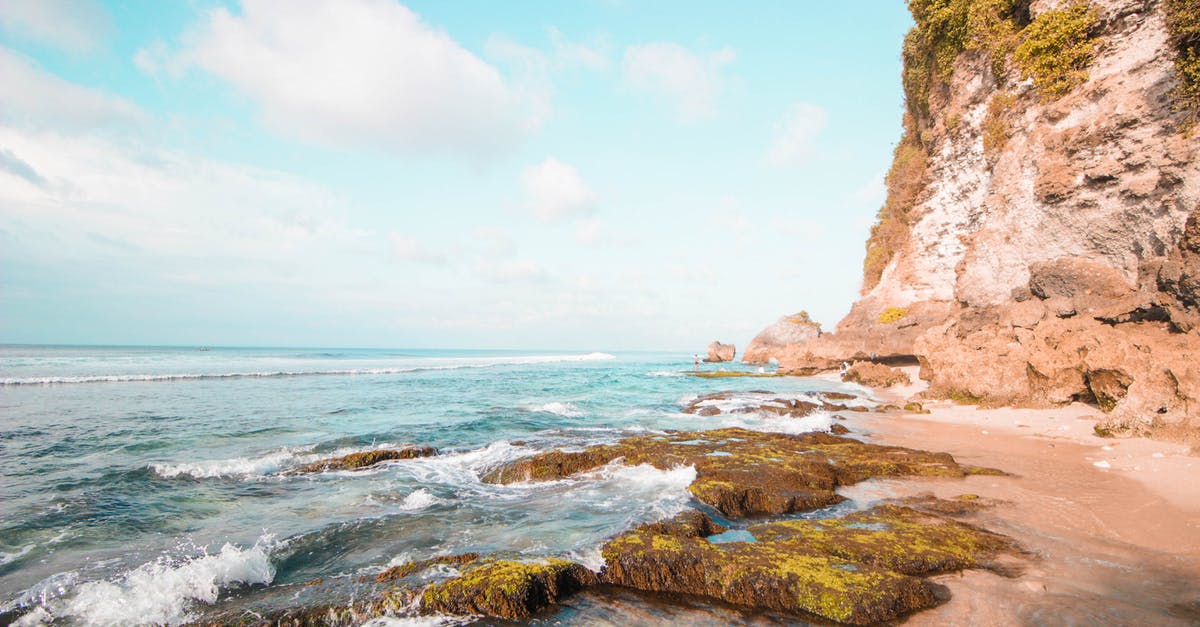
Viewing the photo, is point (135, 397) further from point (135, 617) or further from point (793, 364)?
point (793, 364)

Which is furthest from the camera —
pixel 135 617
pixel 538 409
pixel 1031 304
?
pixel 538 409

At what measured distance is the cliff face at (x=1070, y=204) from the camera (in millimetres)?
13312

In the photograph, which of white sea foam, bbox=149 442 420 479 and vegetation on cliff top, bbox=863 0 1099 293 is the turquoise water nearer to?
white sea foam, bbox=149 442 420 479

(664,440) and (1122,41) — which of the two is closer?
(664,440)

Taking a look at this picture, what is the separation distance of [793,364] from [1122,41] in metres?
30.8

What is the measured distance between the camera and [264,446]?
47.1 ft

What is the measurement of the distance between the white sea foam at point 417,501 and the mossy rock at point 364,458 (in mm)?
3119

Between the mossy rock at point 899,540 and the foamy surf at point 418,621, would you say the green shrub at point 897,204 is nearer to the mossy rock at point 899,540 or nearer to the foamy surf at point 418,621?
the mossy rock at point 899,540

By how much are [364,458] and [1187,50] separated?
27.6 metres

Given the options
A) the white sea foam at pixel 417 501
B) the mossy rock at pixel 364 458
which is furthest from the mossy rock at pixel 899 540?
the mossy rock at pixel 364 458

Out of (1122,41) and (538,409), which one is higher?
(1122,41)

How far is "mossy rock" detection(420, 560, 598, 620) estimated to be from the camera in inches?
208

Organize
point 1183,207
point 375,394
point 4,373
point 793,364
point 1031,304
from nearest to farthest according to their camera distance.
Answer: point 1183,207
point 1031,304
point 375,394
point 4,373
point 793,364

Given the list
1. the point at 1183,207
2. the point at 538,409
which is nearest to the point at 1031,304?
the point at 1183,207
